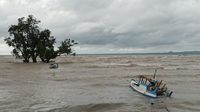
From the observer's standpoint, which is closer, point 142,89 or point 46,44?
point 142,89

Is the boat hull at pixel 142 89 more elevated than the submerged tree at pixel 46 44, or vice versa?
the submerged tree at pixel 46 44

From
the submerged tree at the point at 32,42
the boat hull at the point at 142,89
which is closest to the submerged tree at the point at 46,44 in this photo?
the submerged tree at the point at 32,42

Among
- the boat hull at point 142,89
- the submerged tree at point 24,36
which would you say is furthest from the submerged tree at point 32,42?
the boat hull at point 142,89

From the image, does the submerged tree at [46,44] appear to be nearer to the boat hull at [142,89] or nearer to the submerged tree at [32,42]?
the submerged tree at [32,42]

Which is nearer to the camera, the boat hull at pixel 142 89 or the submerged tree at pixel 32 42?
the boat hull at pixel 142 89

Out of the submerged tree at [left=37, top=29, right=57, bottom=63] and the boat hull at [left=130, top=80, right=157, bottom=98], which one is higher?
the submerged tree at [left=37, top=29, right=57, bottom=63]

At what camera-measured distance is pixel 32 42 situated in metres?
75.3

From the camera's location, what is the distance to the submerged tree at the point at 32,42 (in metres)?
74.3

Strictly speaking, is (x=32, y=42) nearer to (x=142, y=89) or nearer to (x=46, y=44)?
(x=46, y=44)

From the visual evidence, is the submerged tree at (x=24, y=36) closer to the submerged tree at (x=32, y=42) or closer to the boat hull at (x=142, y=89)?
the submerged tree at (x=32, y=42)

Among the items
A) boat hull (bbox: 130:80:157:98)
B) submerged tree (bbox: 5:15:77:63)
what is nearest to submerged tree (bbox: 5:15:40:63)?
submerged tree (bbox: 5:15:77:63)

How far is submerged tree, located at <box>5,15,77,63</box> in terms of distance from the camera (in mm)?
74312

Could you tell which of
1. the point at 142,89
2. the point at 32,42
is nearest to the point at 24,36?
the point at 32,42

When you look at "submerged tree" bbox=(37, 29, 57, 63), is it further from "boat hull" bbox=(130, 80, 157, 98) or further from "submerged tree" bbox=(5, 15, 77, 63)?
"boat hull" bbox=(130, 80, 157, 98)
